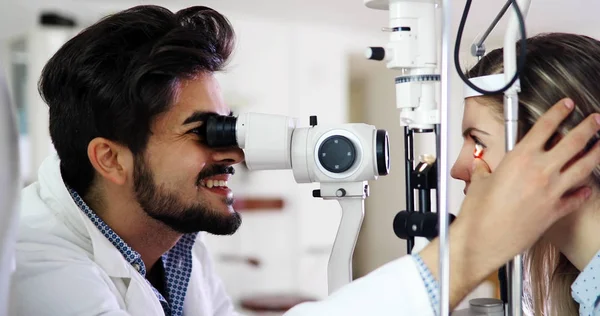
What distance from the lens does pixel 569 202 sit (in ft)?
2.77

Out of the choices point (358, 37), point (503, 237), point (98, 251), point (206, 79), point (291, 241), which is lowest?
point (291, 241)

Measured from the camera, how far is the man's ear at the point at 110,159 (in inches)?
58.7

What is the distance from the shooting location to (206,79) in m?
1.54

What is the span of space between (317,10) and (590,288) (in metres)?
3.79

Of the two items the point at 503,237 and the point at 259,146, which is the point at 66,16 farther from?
the point at 503,237

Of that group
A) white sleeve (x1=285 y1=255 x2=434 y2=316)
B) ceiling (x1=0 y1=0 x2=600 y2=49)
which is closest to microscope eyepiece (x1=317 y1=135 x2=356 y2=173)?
white sleeve (x1=285 y1=255 x2=434 y2=316)

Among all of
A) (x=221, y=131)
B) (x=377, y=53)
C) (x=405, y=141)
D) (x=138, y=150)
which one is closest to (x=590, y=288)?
(x=405, y=141)

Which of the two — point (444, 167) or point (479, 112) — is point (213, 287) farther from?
point (444, 167)

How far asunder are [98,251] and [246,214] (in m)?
3.25

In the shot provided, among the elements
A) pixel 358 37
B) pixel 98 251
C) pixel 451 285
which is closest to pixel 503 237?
pixel 451 285

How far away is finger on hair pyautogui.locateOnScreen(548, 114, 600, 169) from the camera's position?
81 cm

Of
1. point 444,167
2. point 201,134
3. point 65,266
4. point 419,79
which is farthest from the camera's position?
point 201,134

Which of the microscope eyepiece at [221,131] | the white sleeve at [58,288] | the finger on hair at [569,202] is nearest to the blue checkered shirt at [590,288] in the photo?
the finger on hair at [569,202]

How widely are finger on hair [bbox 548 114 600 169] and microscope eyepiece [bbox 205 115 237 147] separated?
0.64 m
